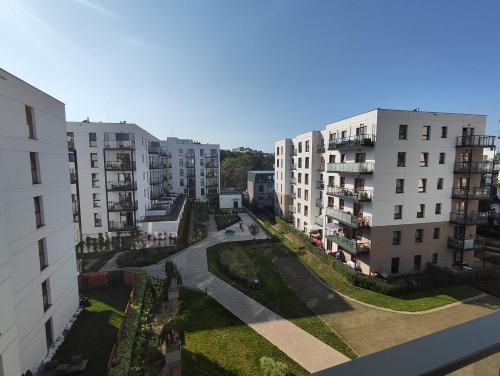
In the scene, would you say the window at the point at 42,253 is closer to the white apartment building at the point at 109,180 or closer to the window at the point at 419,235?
the white apartment building at the point at 109,180

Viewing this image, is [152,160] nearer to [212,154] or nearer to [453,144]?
[212,154]

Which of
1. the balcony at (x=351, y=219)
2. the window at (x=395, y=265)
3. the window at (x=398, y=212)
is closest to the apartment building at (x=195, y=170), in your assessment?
the balcony at (x=351, y=219)

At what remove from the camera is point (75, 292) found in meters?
17.9

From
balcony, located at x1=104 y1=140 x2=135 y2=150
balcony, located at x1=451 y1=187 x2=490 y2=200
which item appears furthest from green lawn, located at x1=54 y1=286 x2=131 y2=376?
balcony, located at x1=451 y1=187 x2=490 y2=200

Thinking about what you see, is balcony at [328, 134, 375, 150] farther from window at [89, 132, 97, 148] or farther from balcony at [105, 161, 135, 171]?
window at [89, 132, 97, 148]

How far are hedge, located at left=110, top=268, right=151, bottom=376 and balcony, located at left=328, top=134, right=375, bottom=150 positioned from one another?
19.8 metres

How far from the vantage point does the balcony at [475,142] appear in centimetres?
2305

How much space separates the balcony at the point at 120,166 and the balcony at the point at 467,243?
33603mm

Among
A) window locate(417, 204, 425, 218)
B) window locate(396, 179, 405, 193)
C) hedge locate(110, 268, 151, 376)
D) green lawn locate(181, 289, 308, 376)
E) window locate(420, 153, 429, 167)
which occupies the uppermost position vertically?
window locate(420, 153, 429, 167)

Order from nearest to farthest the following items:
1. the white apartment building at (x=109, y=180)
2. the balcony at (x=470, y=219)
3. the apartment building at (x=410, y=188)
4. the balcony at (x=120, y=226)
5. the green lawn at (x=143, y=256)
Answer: the apartment building at (x=410, y=188), the balcony at (x=470, y=219), the green lawn at (x=143, y=256), the white apartment building at (x=109, y=180), the balcony at (x=120, y=226)

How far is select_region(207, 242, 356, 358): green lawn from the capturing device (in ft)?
51.6

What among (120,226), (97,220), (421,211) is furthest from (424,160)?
(97,220)

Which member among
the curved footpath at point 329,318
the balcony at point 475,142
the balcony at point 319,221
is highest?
the balcony at point 475,142

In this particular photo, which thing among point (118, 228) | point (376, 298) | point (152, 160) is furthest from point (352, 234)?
point (152, 160)
